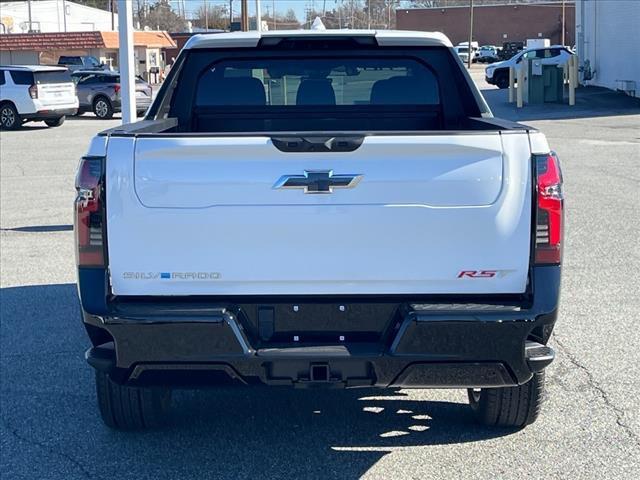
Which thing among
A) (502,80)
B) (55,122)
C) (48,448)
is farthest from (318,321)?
(502,80)

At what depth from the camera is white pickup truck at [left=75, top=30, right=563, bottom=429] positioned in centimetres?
428

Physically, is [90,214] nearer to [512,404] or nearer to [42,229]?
[512,404]

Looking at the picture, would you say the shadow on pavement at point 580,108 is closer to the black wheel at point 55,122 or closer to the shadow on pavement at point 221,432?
the black wheel at point 55,122

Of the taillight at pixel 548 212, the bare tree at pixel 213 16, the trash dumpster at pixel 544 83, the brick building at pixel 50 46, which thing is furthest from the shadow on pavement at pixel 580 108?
the bare tree at pixel 213 16

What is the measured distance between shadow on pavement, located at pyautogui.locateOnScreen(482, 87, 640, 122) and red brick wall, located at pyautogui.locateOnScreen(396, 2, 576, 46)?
61635 millimetres

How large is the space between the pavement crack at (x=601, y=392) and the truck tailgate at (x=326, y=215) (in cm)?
157

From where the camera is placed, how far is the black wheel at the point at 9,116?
30281 mm

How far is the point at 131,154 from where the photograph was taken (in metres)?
4.33

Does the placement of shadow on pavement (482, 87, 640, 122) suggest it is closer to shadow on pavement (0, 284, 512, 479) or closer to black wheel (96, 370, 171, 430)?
shadow on pavement (0, 284, 512, 479)

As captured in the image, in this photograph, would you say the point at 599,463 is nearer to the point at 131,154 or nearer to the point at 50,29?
the point at 131,154

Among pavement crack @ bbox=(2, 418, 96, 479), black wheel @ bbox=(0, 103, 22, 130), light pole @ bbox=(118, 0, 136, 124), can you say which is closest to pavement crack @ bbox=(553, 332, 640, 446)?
pavement crack @ bbox=(2, 418, 96, 479)

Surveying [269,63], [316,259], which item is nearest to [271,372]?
[316,259]

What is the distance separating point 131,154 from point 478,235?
1504 millimetres

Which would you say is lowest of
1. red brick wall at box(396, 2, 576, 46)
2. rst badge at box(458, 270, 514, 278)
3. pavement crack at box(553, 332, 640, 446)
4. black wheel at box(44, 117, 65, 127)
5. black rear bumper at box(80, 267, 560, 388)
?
pavement crack at box(553, 332, 640, 446)
